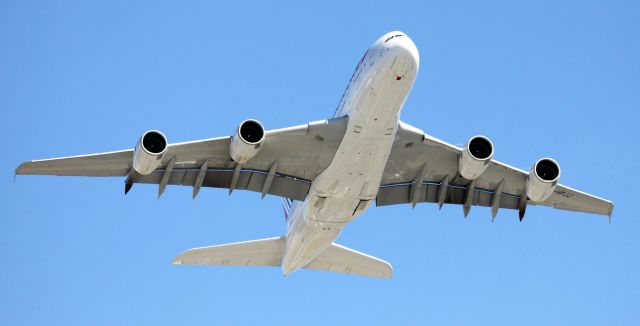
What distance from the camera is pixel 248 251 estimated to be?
36062 millimetres

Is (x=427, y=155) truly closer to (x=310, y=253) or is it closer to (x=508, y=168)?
(x=508, y=168)

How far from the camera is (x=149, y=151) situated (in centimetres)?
2883

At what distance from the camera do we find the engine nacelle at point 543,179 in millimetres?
31739

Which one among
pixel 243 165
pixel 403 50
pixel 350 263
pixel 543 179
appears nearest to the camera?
pixel 403 50

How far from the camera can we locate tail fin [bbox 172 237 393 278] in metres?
35.1

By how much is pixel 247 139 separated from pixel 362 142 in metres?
3.34

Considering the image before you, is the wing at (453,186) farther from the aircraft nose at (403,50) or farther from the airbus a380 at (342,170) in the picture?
the aircraft nose at (403,50)

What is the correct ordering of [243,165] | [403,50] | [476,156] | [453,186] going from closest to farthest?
[403,50] → [476,156] → [243,165] → [453,186]

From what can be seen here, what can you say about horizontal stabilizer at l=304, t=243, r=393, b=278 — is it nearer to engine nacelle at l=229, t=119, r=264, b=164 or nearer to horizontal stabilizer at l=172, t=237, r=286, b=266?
horizontal stabilizer at l=172, t=237, r=286, b=266

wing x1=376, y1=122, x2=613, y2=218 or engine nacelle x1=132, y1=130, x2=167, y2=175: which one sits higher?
wing x1=376, y1=122, x2=613, y2=218

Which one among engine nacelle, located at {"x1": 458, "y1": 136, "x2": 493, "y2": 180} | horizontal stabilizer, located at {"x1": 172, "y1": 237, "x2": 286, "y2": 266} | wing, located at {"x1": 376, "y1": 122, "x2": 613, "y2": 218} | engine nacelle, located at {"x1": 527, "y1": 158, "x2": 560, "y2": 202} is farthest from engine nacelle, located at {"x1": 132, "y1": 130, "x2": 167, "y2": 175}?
engine nacelle, located at {"x1": 527, "y1": 158, "x2": 560, "y2": 202}

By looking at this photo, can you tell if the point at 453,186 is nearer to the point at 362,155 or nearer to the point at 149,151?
the point at 362,155

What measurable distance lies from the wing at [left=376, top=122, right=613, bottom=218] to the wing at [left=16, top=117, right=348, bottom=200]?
2.77 m

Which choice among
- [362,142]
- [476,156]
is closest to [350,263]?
[476,156]
